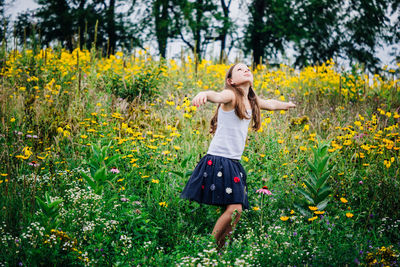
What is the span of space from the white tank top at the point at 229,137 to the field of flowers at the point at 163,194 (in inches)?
16.6

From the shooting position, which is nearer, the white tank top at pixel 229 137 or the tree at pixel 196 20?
the white tank top at pixel 229 137

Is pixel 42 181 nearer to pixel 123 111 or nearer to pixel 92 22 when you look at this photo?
pixel 123 111

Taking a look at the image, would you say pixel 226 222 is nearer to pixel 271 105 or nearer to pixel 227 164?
pixel 227 164

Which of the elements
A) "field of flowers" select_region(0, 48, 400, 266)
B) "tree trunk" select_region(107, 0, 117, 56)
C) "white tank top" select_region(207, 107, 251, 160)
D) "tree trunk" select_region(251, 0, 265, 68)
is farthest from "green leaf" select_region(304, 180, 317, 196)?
"tree trunk" select_region(107, 0, 117, 56)

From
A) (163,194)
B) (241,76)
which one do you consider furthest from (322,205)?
(163,194)

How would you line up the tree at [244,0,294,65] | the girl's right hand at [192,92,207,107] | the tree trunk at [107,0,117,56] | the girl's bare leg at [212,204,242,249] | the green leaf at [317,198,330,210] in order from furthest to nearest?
the tree trunk at [107,0,117,56]
the tree at [244,0,294,65]
the green leaf at [317,198,330,210]
the girl's bare leg at [212,204,242,249]
the girl's right hand at [192,92,207,107]

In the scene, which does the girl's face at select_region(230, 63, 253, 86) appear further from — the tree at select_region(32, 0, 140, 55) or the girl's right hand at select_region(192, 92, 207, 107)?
the tree at select_region(32, 0, 140, 55)

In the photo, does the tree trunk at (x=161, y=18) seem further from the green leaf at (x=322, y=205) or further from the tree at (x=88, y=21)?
the green leaf at (x=322, y=205)

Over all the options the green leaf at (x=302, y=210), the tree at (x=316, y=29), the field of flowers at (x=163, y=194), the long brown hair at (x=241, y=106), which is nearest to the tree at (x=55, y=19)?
the tree at (x=316, y=29)

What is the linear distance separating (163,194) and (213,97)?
1.25 m

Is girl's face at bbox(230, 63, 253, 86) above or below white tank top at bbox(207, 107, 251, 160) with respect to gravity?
above

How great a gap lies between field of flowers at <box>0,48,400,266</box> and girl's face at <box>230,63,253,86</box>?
0.59 m

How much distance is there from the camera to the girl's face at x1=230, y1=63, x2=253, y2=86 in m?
3.23

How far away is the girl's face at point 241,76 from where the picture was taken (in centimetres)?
323
